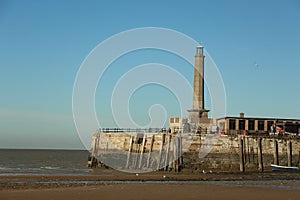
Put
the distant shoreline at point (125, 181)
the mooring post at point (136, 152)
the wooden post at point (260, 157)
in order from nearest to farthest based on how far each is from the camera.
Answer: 1. the distant shoreline at point (125, 181)
2. the wooden post at point (260, 157)
3. the mooring post at point (136, 152)

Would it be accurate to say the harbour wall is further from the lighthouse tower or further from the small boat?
the lighthouse tower

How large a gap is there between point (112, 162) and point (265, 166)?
15.5 meters

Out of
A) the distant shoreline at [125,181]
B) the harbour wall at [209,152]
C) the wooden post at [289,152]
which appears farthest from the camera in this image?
the wooden post at [289,152]

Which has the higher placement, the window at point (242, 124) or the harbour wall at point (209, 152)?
the window at point (242, 124)

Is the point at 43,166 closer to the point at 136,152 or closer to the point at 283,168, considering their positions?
the point at 136,152

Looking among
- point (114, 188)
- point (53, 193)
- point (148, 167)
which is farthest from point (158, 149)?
point (53, 193)

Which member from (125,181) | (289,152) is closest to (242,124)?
(289,152)

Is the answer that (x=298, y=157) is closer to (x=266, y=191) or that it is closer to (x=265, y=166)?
(x=265, y=166)

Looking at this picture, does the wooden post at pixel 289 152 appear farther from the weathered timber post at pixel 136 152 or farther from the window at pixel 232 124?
the weathered timber post at pixel 136 152

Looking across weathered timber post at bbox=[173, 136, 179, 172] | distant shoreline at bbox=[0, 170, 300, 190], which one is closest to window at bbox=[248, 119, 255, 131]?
Answer: distant shoreline at bbox=[0, 170, 300, 190]

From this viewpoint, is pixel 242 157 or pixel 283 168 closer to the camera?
pixel 283 168

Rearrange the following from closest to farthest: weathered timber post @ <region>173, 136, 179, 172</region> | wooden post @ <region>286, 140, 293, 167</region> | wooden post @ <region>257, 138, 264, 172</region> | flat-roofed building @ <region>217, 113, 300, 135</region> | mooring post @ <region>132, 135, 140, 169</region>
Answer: weathered timber post @ <region>173, 136, 179, 172</region>, wooden post @ <region>257, 138, 264, 172</region>, wooden post @ <region>286, 140, 293, 167</region>, mooring post @ <region>132, 135, 140, 169</region>, flat-roofed building @ <region>217, 113, 300, 135</region>

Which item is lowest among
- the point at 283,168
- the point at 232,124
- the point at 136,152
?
the point at 283,168

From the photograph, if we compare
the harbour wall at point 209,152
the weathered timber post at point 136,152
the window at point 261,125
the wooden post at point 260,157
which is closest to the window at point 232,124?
the window at point 261,125
